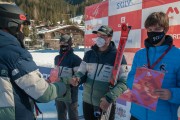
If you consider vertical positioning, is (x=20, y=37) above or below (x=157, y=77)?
above

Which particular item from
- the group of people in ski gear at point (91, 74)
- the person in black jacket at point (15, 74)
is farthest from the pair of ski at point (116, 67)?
the person in black jacket at point (15, 74)

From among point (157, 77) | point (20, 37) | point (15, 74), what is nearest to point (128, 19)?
point (157, 77)

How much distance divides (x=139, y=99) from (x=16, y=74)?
0.95 metres

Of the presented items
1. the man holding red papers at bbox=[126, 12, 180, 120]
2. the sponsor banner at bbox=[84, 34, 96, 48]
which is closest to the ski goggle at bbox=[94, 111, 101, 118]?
the man holding red papers at bbox=[126, 12, 180, 120]

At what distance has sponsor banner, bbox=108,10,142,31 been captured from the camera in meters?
3.60

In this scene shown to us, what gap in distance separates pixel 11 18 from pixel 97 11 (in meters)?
3.17

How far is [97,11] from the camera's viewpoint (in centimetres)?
468

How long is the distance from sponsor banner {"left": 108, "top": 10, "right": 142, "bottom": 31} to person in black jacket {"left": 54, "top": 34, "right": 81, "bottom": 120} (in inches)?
32.6

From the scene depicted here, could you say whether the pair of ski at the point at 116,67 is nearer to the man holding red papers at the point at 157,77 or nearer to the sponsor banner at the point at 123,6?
the man holding red papers at the point at 157,77

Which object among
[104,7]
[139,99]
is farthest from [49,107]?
[139,99]

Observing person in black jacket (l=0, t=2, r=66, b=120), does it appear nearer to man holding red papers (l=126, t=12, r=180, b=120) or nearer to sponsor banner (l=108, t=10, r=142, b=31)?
man holding red papers (l=126, t=12, r=180, b=120)

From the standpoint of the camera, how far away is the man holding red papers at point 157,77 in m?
1.85

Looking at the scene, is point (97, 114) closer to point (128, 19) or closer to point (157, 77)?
point (157, 77)

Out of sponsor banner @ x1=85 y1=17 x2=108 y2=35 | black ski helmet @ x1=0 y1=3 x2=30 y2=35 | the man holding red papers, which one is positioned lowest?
the man holding red papers
